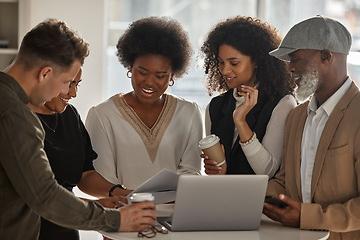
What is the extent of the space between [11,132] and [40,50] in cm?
27

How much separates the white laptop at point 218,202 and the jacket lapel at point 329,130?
1.08ft

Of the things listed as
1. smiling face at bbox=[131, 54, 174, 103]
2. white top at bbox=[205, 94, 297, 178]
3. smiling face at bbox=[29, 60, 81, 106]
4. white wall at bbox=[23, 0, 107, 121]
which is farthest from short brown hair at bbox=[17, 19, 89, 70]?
white wall at bbox=[23, 0, 107, 121]

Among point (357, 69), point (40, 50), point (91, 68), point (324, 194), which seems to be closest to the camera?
point (40, 50)

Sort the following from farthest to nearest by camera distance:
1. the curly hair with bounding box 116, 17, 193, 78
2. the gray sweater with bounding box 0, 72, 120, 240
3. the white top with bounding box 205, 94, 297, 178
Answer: the curly hair with bounding box 116, 17, 193, 78 → the white top with bounding box 205, 94, 297, 178 → the gray sweater with bounding box 0, 72, 120, 240

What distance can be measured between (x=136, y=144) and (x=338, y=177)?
1006mm

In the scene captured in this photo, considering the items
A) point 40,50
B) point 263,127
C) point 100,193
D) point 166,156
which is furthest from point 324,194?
point 40,50

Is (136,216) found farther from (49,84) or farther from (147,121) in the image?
(147,121)

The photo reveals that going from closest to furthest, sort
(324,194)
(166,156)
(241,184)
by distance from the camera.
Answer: (241,184) < (324,194) < (166,156)

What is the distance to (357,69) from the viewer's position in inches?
187

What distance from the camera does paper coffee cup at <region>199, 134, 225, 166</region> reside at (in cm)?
217

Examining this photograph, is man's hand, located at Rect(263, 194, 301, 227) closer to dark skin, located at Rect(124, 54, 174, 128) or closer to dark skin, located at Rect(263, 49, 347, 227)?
dark skin, located at Rect(263, 49, 347, 227)

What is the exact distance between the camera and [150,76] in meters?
2.52

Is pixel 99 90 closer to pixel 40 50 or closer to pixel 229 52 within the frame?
pixel 229 52

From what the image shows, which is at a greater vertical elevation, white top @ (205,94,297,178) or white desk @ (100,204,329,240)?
white top @ (205,94,297,178)
